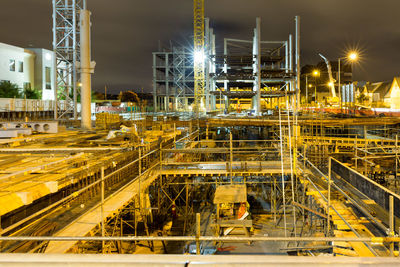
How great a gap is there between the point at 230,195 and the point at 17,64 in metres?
35.0

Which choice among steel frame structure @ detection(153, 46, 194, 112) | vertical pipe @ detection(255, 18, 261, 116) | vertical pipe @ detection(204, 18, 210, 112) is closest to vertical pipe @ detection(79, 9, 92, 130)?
vertical pipe @ detection(255, 18, 261, 116)

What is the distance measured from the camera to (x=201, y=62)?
192ft

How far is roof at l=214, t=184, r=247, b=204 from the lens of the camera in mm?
11195

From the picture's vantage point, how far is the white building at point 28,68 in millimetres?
34781

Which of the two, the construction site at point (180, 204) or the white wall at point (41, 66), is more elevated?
the white wall at point (41, 66)

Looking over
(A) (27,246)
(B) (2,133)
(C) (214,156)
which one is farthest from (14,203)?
(C) (214,156)

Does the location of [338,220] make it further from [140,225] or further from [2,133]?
[2,133]

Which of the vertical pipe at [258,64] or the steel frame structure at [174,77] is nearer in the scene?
the vertical pipe at [258,64]

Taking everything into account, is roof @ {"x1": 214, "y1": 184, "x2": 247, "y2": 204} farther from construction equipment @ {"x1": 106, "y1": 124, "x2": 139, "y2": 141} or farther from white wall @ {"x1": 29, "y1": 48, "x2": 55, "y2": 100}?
white wall @ {"x1": 29, "y1": 48, "x2": 55, "y2": 100}

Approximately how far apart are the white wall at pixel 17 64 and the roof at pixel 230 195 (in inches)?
1269

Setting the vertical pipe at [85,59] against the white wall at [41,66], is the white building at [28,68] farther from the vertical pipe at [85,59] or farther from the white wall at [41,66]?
the vertical pipe at [85,59]

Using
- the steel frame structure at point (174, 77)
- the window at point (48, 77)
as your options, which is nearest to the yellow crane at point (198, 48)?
the steel frame structure at point (174, 77)

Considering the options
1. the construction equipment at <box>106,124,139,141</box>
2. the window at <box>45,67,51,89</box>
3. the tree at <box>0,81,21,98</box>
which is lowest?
the construction equipment at <box>106,124,139,141</box>

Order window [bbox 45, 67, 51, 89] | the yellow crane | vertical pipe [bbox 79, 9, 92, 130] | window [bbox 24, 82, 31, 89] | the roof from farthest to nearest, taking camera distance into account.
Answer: the yellow crane
window [bbox 45, 67, 51, 89]
window [bbox 24, 82, 31, 89]
vertical pipe [bbox 79, 9, 92, 130]
the roof
